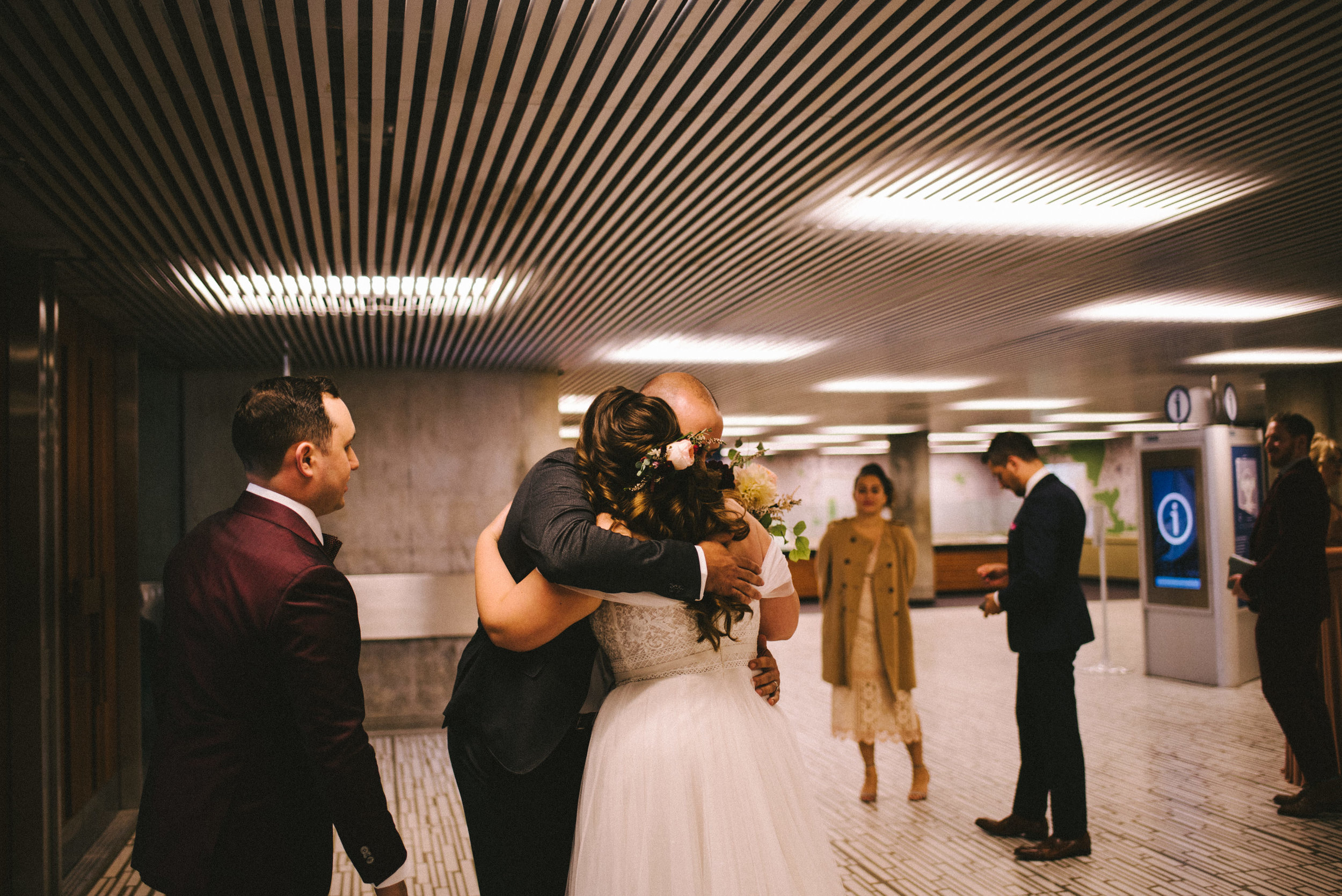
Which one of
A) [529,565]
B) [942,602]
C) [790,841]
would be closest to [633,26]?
[529,565]

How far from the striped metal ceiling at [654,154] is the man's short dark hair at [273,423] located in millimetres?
1034

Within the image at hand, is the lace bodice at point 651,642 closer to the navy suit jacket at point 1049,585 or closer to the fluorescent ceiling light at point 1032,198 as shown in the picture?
the fluorescent ceiling light at point 1032,198

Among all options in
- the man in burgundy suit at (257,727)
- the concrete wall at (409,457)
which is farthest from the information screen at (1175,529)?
the man in burgundy suit at (257,727)

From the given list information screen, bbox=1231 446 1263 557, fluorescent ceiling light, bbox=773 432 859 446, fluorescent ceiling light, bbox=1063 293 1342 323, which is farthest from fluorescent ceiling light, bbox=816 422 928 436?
fluorescent ceiling light, bbox=1063 293 1342 323

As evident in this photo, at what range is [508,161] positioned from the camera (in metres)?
3.30

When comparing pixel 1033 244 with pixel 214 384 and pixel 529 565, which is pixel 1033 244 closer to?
pixel 529 565

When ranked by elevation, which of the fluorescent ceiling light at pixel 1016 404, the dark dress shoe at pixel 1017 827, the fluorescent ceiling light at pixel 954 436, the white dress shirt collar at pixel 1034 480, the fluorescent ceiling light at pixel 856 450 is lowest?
the dark dress shoe at pixel 1017 827

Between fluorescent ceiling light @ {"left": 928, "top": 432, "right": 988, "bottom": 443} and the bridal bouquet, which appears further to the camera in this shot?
fluorescent ceiling light @ {"left": 928, "top": 432, "right": 988, "bottom": 443}

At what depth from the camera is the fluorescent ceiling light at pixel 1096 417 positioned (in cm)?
1430

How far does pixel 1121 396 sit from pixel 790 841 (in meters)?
11.4

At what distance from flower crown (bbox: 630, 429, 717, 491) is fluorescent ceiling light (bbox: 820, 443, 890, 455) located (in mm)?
19045

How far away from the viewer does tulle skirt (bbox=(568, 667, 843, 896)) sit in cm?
194

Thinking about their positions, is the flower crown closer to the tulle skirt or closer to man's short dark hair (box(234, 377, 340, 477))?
the tulle skirt

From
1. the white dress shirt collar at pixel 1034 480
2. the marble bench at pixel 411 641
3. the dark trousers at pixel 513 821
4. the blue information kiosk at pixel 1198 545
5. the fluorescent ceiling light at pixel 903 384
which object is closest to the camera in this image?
the dark trousers at pixel 513 821
